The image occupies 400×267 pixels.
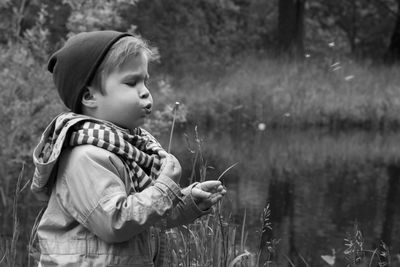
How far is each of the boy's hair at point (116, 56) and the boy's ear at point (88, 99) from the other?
1.2 inches

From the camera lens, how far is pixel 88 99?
2459 millimetres

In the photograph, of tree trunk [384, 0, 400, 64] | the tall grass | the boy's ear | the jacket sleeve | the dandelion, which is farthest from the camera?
tree trunk [384, 0, 400, 64]

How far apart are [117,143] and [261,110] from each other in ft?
38.4

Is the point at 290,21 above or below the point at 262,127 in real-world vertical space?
above

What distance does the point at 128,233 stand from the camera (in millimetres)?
2248

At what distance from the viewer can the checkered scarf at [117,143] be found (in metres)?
2.33

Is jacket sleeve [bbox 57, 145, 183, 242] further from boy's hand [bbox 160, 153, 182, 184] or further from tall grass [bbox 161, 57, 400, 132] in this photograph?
tall grass [bbox 161, 57, 400, 132]

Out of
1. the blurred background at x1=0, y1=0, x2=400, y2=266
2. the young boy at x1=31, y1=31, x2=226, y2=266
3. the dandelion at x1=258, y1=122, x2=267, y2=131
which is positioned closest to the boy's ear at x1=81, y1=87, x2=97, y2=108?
the young boy at x1=31, y1=31, x2=226, y2=266

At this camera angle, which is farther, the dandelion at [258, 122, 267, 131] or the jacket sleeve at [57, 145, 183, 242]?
the dandelion at [258, 122, 267, 131]

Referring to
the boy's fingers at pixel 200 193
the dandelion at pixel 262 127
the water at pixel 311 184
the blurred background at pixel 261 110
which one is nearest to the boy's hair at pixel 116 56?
the boy's fingers at pixel 200 193

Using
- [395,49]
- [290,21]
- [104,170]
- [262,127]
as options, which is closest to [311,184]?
[262,127]

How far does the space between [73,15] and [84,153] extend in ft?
20.3

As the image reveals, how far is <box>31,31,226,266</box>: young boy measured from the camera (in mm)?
2254

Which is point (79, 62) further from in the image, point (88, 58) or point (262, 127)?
point (262, 127)
